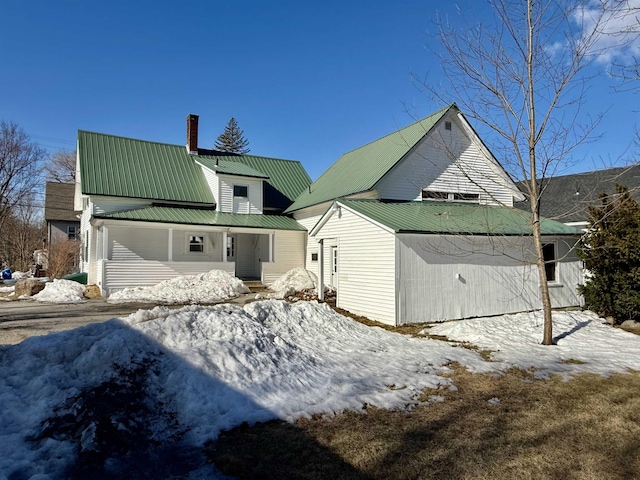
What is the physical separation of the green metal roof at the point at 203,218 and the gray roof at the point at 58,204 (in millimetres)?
23761

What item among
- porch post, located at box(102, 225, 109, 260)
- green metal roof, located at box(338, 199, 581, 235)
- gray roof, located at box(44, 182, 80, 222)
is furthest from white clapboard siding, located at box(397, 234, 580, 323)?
gray roof, located at box(44, 182, 80, 222)

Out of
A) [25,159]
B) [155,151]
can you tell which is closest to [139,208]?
[155,151]

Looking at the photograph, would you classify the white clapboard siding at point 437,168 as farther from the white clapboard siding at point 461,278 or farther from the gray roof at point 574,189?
the gray roof at point 574,189

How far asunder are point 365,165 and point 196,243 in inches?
383

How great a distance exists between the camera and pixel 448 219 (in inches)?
568

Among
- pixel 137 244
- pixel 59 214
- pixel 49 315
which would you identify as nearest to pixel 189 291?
pixel 137 244

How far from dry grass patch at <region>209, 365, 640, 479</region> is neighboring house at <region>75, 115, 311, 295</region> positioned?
1608 cm

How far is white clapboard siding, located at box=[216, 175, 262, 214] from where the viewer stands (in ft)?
75.5

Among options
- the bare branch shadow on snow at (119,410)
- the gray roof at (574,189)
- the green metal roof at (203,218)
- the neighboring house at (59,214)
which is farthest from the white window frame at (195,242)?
the neighboring house at (59,214)

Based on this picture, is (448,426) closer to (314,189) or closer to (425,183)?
(425,183)

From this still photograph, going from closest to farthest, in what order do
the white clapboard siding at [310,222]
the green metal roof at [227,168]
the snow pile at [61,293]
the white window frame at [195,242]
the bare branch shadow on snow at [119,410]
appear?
the bare branch shadow on snow at [119,410], the snow pile at [61,293], the white clapboard siding at [310,222], the white window frame at [195,242], the green metal roof at [227,168]

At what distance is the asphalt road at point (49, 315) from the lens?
10508 mm

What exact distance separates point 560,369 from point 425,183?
1164 centimetres

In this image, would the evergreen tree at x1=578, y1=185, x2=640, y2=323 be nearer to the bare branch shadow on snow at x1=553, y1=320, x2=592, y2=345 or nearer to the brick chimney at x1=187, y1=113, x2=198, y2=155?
the bare branch shadow on snow at x1=553, y1=320, x2=592, y2=345
